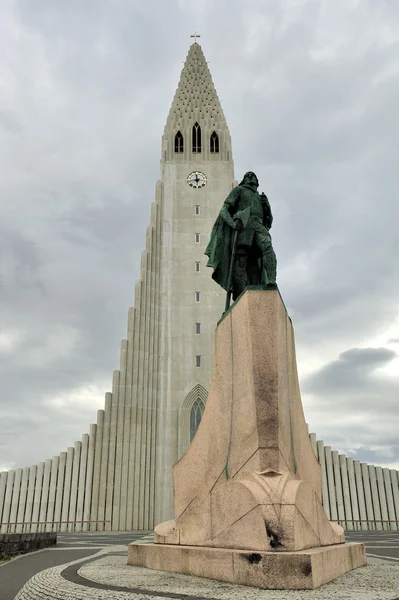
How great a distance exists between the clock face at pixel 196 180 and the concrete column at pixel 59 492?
18.8 meters

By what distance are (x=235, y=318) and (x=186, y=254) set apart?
25.3 m

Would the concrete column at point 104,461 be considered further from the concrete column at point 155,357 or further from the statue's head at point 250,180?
the statue's head at point 250,180

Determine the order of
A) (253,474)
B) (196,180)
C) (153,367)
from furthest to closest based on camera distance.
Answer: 1. (196,180)
2. (153,367)
3. (253,474)

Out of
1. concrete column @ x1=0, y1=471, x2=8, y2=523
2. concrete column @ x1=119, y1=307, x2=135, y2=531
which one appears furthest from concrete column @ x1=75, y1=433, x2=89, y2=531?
concrete column @ x1=0, y1=471, x2=8, y2=523

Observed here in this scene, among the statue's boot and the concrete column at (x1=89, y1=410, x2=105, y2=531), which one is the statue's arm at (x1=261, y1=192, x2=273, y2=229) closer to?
the statue's boot

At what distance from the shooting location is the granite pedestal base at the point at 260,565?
4.77 metres

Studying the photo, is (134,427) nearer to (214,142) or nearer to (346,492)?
(346,492)

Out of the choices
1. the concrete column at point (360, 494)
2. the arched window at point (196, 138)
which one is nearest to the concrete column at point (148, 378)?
the arched window at point (196, 138)

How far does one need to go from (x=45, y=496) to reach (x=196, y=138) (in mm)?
25008

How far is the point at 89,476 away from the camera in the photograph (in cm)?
2712

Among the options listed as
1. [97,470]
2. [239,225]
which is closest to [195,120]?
[97,470]

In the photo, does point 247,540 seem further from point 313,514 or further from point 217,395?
point 217,395

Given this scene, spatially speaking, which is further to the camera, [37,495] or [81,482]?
[81,482]

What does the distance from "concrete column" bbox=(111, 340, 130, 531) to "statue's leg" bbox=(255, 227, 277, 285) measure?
21.7 meters
